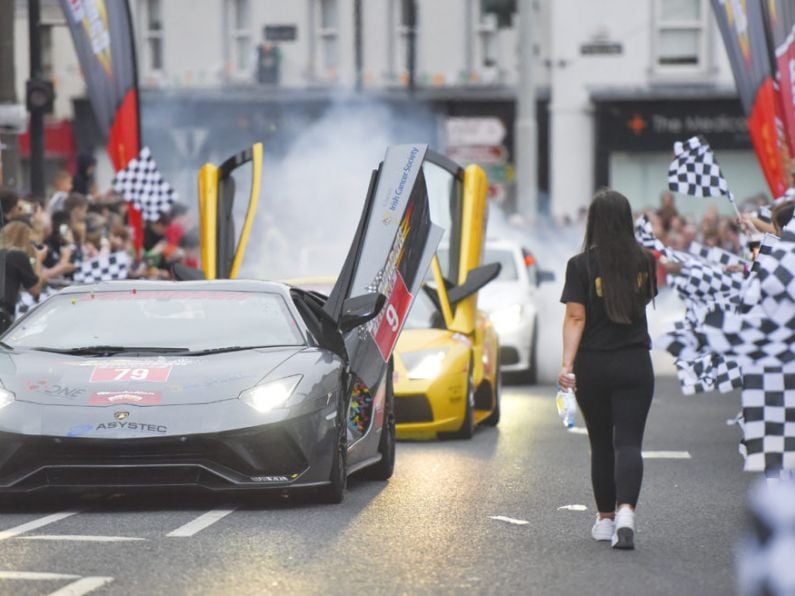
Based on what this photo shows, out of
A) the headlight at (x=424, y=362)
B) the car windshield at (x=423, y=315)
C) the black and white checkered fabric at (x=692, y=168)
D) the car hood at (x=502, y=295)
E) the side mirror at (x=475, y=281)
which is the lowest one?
the car hood at (x=502, y=295)

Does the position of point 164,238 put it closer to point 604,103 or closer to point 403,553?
point 403,553

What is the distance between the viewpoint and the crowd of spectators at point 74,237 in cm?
1403

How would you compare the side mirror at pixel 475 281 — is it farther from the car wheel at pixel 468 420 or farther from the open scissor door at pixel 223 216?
the open scissor door at pixel 223 216

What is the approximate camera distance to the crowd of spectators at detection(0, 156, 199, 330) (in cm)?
1403

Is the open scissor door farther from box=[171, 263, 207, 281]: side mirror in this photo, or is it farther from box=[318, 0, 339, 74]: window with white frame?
box=[318, 0, 339, 74]: window with white frame

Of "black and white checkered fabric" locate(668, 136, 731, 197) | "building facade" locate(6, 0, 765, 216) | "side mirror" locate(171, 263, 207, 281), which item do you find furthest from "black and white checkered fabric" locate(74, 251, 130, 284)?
"building facade" locate(6, 0, 765, 216)

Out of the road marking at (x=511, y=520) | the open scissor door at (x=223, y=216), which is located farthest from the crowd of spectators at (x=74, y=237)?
the road marking at (x=511, y=520)

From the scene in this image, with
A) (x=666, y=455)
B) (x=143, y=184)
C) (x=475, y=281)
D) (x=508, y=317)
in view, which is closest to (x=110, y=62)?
(x=143, y=184)

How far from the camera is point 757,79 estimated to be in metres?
17.4

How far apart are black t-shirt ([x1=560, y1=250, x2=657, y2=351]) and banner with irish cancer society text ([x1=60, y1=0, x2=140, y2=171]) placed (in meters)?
11.5

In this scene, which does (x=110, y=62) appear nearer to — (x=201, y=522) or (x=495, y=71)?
(x=201, y=522)

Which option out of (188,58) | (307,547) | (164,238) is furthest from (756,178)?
(307,547)

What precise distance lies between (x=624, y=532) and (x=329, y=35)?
35.9 metres

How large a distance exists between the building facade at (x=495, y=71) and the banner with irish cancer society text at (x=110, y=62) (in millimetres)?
20442
